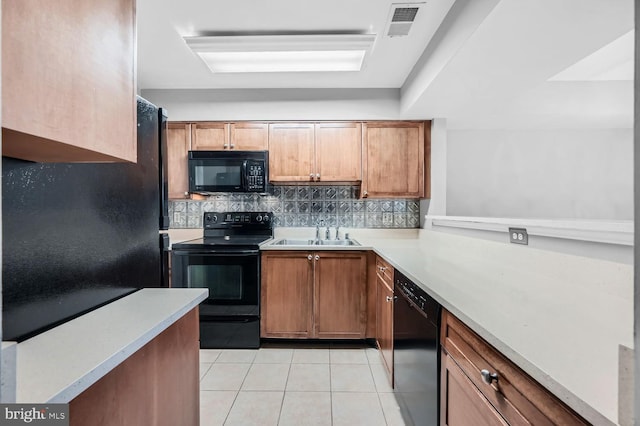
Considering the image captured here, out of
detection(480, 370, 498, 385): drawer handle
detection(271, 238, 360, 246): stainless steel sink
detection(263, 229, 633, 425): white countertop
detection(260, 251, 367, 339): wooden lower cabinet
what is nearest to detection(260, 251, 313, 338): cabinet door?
detection(260, 251, 367, 339): wooden lower cabinet

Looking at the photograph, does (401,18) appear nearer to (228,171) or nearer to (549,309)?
(549,309)

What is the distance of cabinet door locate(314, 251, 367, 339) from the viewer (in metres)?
2.68

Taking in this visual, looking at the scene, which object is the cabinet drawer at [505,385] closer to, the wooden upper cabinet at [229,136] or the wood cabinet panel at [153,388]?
the wood cabinet panel at [153,388]

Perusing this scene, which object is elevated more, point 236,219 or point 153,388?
point 236,219

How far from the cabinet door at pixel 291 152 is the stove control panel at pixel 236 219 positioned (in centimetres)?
46

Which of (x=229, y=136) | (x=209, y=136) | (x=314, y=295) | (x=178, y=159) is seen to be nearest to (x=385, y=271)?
(x=314, y=295)

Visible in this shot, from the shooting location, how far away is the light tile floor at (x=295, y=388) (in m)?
1.77

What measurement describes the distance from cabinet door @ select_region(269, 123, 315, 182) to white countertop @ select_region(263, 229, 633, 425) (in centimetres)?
136

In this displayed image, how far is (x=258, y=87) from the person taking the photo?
2977 millimetres

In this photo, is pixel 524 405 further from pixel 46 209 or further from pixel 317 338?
pixel 317 338

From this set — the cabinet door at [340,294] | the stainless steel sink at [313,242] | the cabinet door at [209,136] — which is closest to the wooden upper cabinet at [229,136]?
the cabinet door at [209,136]

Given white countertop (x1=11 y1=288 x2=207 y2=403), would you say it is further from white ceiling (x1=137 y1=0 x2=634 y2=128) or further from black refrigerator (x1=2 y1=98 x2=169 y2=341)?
white ceiling (x1=137 y1=0 x2=634 y2=128)

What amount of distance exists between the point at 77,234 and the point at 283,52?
6.20 ft

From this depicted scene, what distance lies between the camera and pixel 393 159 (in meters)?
3.01
